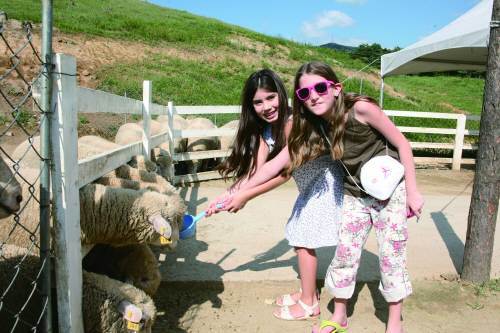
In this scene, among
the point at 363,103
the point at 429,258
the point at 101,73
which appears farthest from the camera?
the point at 101,73

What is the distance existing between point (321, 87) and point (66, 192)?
4.74ft

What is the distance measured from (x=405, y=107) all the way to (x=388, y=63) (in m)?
11.0

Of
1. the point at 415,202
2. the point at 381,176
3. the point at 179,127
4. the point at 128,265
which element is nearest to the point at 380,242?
the point at 415,202

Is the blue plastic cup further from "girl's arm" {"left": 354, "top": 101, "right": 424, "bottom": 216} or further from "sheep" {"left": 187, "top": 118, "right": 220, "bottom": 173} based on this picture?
"sheep" {"left": 187, "top": 118, "right": 220, "bottom": 173}

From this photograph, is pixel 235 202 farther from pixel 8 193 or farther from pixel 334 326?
pixel 8 193

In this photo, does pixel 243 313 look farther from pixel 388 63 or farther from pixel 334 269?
pixel 388 63

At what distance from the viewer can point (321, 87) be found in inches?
99.3

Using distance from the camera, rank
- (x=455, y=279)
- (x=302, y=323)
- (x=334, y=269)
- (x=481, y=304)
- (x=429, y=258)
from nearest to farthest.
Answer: (x=334, y=269), (x=302, y=323), (x=481, y=304), (x=455, y=279), (x=429, y=258)

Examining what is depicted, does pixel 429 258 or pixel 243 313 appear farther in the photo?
pixel 429 258

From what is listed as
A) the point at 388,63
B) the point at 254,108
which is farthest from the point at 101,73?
the point at 254,108

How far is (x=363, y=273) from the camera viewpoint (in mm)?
3672

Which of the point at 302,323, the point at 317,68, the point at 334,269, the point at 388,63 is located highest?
the point at 388,63

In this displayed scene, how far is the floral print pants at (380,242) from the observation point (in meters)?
2.59

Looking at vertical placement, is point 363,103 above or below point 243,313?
above
